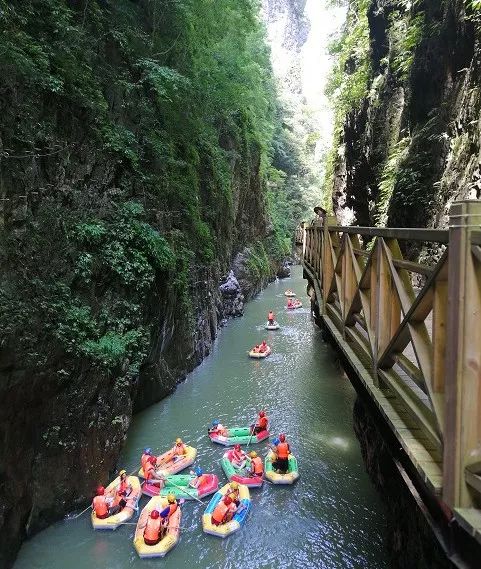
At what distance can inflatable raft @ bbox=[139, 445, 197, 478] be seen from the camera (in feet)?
30.0

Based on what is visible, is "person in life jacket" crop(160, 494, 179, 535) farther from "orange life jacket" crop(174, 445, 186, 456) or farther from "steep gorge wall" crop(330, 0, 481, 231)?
"steep gorge wall" crop(330, 0, 481, 231)

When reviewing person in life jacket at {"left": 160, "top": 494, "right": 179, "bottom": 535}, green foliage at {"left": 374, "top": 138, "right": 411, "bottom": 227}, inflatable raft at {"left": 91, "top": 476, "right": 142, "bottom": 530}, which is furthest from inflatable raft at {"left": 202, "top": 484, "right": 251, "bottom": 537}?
green foliage at {"left": 374, "top": 138, "right": 411, "bottom": 227}

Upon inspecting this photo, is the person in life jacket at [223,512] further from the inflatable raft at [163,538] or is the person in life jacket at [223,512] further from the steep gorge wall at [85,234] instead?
the steep gorge wall at [85,234]

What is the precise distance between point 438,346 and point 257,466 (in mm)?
7873

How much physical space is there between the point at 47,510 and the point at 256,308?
20816 mm

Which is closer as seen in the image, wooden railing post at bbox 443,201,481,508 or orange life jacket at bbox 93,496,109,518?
wooden railing post at bbox 443,201,481,508

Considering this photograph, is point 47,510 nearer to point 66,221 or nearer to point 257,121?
point 66,221

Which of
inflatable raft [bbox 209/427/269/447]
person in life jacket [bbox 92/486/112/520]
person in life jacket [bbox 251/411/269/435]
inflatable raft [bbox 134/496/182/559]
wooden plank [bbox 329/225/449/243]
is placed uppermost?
wooden plank [bbox 329/225/449/243]

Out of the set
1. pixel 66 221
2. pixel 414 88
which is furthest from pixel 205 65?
pixel 66 221

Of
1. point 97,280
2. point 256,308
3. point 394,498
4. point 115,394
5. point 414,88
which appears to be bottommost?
point 256,308

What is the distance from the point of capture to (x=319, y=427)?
11.4 metres

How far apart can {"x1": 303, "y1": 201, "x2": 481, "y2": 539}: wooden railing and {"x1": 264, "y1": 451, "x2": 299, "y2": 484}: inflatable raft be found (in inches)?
235

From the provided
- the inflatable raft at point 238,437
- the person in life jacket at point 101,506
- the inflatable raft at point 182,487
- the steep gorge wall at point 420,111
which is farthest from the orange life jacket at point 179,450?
the steep gorge wall at point 420,111

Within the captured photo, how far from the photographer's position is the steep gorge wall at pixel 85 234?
21.9 feet
